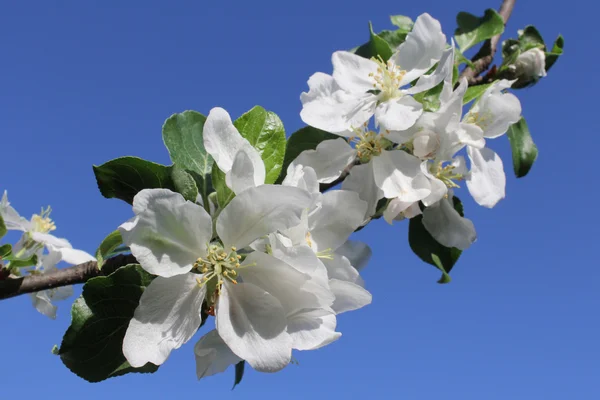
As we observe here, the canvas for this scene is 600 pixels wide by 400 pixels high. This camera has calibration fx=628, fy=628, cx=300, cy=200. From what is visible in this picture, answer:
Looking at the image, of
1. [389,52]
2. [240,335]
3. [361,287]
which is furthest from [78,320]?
[389,52]

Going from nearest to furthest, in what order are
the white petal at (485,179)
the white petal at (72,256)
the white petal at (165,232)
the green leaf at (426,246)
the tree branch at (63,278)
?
1. the white petal at (165,232)
2. the tree branch at (63,278)
3. the white petal at (485,179)
4. the green leaf at (426,246)
5. the white petal at (72,256)

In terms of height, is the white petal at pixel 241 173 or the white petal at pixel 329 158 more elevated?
the white petal at pixel 329 158

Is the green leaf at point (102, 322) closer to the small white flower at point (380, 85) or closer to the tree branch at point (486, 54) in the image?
the small white flower at point (380, 85)

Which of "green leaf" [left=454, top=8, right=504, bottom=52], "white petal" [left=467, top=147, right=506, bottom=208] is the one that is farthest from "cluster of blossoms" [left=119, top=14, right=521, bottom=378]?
"green leaf" [left=454, top=8, right=504, bottom=52]

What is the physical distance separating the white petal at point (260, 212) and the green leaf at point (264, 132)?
10.8 inches

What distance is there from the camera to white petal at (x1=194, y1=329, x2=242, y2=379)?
1403 millimetres

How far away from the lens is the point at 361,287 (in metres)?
1.49

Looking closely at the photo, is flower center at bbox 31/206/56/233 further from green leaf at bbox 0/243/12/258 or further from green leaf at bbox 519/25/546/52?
green leaf at bbox 519/25/546/52

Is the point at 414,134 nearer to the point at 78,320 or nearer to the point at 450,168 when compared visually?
the point at 450,168

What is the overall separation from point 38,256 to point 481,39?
188 centimetres

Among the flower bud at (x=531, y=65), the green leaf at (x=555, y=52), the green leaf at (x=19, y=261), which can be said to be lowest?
the green leaf at (x=19, y=261)

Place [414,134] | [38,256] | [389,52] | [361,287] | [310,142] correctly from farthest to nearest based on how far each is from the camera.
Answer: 1. [38,256]
2. [389,52]
3. [310,142]
4. [414,134]
5. [361,287]

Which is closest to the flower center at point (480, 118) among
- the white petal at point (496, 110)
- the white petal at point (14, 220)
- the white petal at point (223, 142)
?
the white petal at point (496, 110)

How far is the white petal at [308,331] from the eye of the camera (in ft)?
4.55
